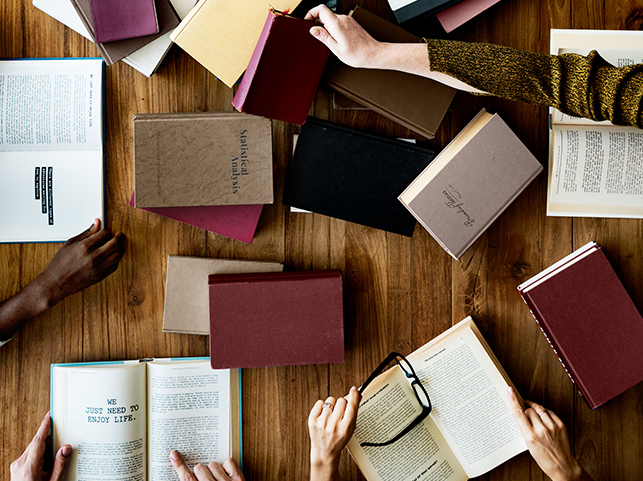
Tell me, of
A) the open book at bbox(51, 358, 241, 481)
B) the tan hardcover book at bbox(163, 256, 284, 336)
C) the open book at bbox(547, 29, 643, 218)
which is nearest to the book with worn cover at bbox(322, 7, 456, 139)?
the open book at bbox(547, 29, 643, 218)

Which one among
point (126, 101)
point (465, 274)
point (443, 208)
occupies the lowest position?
point (465, 274)

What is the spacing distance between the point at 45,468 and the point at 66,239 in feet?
1.55

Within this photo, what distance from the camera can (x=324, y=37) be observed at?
88 centimetres

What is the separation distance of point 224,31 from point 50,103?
0.39 m

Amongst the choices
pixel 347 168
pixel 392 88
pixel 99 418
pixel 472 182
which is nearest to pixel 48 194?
pixel 99 418

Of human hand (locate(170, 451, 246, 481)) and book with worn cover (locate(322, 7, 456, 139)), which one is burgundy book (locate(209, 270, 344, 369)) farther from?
book with worn cover (locate(322, 7, 456, 139))

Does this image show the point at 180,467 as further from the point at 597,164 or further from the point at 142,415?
the point at 597,164

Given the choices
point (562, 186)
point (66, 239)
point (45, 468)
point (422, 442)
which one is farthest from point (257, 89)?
point (45, 468)

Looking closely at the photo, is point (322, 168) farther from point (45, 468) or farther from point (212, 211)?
point (45, 468)

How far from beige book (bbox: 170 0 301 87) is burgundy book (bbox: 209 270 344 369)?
40 cm

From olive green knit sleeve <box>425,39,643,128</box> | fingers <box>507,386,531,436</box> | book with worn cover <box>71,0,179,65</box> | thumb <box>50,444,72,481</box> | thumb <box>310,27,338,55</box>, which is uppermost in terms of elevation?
book with worn cover <box>71,0,179,65</box>

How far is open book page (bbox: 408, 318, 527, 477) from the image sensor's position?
102cm

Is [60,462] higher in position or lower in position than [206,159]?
lower

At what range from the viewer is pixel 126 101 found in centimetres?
101
